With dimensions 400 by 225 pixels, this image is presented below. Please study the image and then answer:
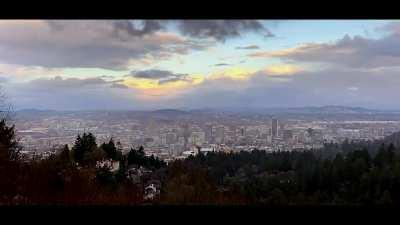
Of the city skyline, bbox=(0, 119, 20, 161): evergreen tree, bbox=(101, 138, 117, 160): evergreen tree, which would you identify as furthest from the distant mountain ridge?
bbox=(101, 138, 117, 160): evergreen tree

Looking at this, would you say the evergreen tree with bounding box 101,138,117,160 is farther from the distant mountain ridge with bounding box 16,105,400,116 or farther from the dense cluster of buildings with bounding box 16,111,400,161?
the distant mountain ridge with bounding box 16,105,400,116

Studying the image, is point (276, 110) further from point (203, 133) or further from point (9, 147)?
point (9, 147)

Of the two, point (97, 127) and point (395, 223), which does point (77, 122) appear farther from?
point (395, 223)

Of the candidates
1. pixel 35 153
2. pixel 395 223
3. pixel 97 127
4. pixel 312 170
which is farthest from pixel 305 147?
pixel 35 153

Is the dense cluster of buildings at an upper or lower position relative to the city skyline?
lower

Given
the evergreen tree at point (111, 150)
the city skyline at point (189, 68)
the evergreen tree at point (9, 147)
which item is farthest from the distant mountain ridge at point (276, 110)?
the evergreen tree at point (111, 150)

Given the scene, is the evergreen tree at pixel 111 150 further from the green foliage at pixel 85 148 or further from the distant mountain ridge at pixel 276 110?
the distant mountain ridge at pixel 276 110

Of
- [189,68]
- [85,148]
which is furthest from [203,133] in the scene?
[85,148]

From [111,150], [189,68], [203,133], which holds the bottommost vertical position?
[111,150]
